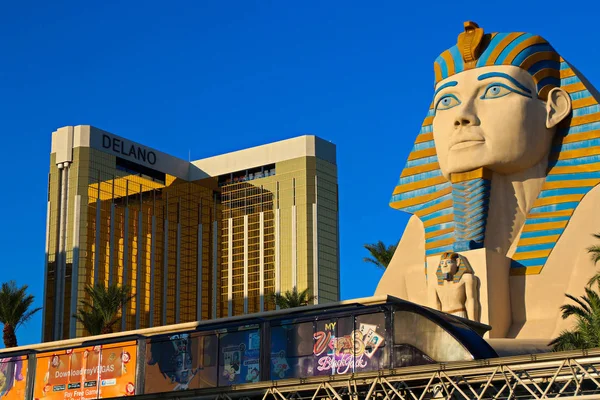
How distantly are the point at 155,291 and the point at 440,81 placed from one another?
5864cm

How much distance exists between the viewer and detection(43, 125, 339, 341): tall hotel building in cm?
8344

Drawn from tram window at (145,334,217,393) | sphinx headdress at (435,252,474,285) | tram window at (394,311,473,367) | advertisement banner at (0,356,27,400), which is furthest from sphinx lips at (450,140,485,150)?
advertisement banner at (0,356,27,400)

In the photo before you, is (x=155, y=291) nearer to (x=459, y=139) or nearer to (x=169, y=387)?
(x=459, y=139)

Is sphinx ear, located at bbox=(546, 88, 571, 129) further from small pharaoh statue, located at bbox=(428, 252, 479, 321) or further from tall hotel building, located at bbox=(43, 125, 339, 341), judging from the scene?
tall hotel building, located at bbox=(43, 125, 339, 341)

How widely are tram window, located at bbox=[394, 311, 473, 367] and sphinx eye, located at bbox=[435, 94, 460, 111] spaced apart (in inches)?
584

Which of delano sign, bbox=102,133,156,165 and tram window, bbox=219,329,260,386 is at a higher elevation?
delano sign, bbox=102,133,156,165

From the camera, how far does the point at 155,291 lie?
3622 inches

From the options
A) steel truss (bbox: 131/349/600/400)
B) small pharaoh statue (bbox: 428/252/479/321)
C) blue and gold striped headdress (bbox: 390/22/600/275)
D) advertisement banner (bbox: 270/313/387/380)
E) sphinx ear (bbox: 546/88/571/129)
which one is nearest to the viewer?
steel truss (bbox: 131/349/600/400)

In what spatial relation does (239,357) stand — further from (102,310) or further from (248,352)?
(102,310)

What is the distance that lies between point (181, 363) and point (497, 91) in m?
15.7

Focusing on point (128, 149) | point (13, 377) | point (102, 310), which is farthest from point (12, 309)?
point (128, 149)

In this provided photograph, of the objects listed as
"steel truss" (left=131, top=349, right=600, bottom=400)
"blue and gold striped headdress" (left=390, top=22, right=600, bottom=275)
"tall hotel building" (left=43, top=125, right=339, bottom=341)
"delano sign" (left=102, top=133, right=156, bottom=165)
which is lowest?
"steel truss" (left=131, top=349, right=600, bottom=400)

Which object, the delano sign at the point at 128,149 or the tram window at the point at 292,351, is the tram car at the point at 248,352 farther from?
the delano sign at the point at 128,149

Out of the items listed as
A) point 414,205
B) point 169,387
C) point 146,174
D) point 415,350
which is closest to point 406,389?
point 415,350
